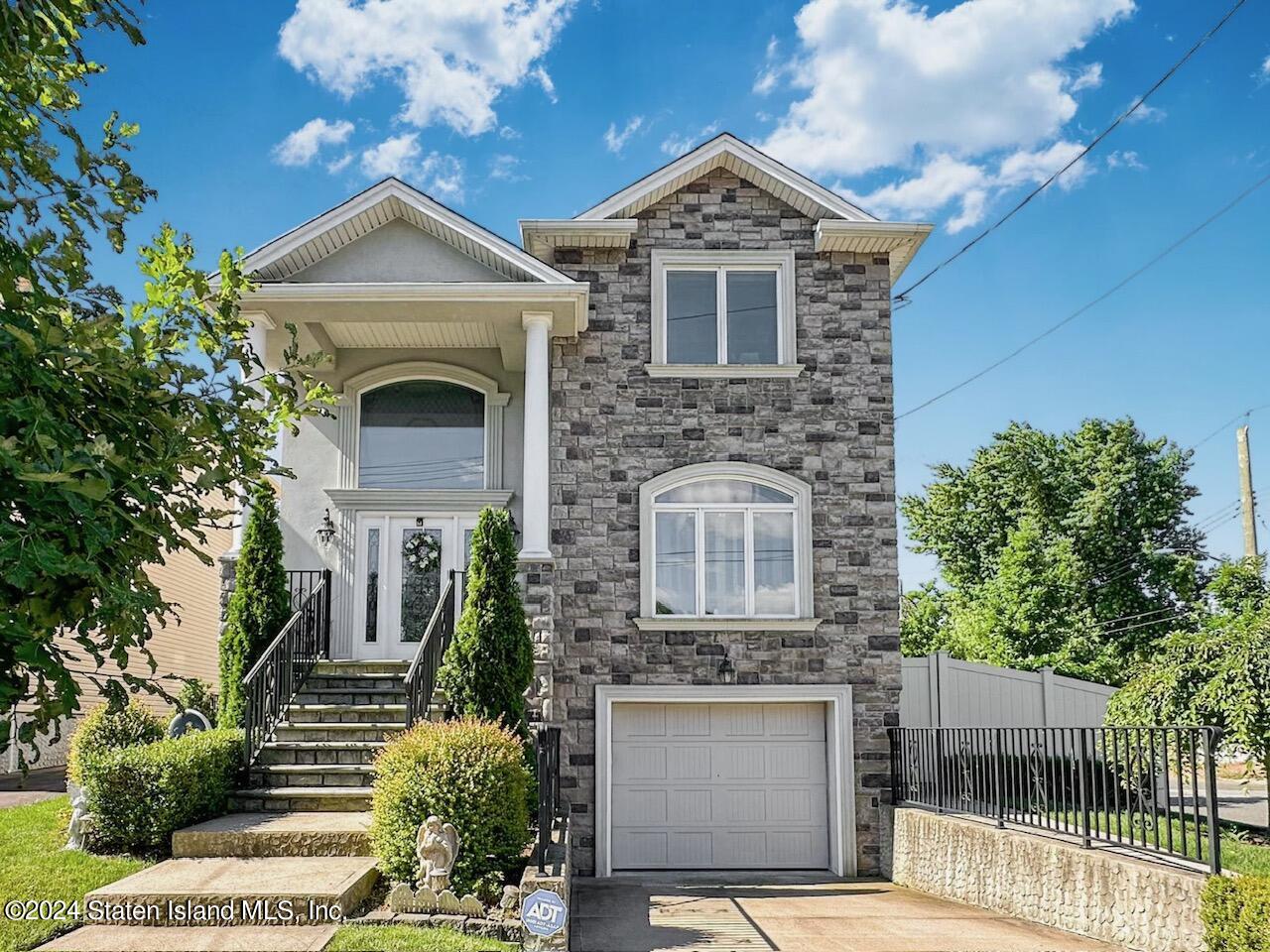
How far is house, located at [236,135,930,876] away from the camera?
12664 mm

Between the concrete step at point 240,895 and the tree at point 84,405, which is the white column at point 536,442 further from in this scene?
the tree at point 84,405

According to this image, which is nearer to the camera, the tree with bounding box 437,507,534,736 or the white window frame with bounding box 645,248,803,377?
the tree with bounding box 437,507,534,736

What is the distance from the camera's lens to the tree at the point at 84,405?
11.8 feet

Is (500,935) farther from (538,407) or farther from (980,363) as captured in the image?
(980,363)

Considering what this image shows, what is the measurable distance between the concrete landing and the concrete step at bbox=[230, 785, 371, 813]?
263 centimetres

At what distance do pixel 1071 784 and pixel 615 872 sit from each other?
5.49m

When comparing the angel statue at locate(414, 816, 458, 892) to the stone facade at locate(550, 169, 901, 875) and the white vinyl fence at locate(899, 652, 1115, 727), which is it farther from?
the white vinyl fence at locate(899, 652, 1115, 727)

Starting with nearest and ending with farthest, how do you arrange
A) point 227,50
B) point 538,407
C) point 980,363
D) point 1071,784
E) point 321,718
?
1. point 1071,784
2. point 227,50
3. point 321,718
4. point 538,407
5. point 980,363


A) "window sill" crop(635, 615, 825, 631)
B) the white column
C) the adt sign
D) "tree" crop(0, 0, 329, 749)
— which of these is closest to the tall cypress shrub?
the white column

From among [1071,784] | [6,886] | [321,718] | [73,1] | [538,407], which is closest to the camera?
[73,1]

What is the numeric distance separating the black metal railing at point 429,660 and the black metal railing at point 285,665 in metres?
1.22

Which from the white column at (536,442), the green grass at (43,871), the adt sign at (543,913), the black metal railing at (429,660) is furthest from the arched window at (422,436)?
the adt sign at (543,913)

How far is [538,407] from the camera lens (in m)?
12.4

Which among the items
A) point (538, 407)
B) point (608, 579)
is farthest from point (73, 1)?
point (608, 579)
